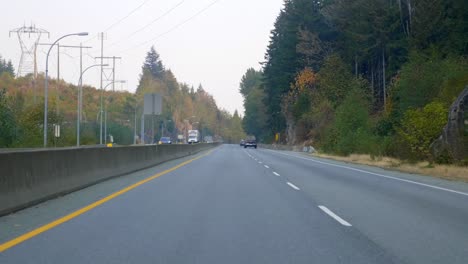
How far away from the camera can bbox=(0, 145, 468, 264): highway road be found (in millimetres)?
7430

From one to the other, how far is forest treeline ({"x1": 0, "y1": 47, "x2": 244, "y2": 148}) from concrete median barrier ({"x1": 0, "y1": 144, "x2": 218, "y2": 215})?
25747mm

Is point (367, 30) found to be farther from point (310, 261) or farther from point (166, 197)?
point (310, 261)

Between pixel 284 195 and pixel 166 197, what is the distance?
10.5 feet

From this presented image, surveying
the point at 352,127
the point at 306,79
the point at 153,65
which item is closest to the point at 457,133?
the point at 352,127

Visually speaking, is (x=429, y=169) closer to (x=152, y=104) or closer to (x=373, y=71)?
(x=152, y=104)

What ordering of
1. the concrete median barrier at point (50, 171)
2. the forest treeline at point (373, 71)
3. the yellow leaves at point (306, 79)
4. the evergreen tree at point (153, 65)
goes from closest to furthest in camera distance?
the concrete median barrier at point (50, 171) < the forest treeline at point (373, 71) < the yellow leaves at point (306, 79) < the evergreen tree at point (153, 65)

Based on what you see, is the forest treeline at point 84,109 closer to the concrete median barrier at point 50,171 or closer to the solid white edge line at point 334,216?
the concrete median barrier at point 50,171

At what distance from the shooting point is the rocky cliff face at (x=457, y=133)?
2748 cm

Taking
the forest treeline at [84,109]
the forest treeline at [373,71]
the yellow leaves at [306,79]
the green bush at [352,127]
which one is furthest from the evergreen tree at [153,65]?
the green bush at [352,127]

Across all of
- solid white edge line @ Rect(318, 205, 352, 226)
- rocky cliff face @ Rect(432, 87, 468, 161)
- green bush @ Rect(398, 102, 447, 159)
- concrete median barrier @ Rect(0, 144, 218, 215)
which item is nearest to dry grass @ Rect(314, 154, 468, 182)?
green bush @ Rect(398, 102, 447, 159)

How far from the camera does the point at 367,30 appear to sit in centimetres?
5725

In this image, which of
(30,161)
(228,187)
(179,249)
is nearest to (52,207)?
(30,161)

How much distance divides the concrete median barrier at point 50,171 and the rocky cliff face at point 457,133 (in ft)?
52.6

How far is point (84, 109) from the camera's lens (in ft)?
416
